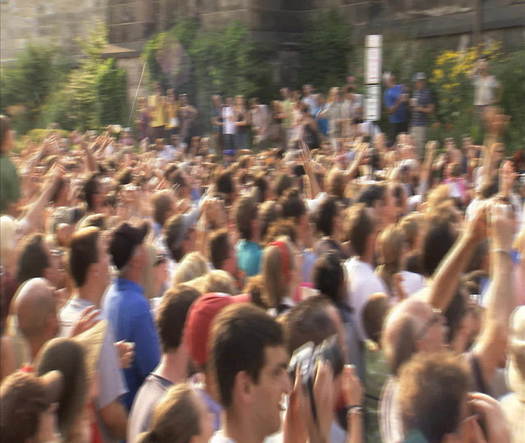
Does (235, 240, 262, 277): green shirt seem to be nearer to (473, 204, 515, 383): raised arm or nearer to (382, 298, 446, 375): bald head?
(473, 204, 515, 383): raised arm

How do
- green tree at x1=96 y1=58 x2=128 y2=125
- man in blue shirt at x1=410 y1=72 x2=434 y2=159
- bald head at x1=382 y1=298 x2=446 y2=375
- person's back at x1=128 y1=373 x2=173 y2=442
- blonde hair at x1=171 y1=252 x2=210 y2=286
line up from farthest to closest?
green tree at x1=96 y1=58 x2=128 y2=125 → man in blue shirt at x1=410 y1=72 x2=434 y2=159 → blonde hair at x1=171 y1=252 x2=210 y2=286 → person's back at x1=128 y1=373 x2=173 y2=442 → bald head at x1=382 y1=298 x2=446 y2=375

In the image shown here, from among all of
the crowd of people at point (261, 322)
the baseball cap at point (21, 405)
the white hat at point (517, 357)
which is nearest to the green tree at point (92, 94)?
the crowd of people at point (261, 322)

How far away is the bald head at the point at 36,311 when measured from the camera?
3805mm

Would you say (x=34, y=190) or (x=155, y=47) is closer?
(x=34, y=190)

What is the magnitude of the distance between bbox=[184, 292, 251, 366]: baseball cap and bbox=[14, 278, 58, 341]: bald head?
572 mm

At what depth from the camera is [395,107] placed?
17.3 metres

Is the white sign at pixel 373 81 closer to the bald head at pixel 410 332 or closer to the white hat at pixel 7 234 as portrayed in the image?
the white hat at pixel 7 234

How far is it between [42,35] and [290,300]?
955 inches

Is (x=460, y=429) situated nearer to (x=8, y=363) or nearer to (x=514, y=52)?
(x=8, y=363)

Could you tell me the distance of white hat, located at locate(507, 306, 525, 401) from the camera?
3.07m

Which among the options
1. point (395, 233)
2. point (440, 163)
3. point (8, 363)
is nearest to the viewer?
point (8, 363)

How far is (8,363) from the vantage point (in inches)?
140

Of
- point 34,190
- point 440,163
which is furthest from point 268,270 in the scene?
point 440,163

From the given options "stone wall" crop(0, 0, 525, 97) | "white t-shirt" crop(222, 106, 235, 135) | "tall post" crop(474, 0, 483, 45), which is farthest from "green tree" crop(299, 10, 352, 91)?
"tall post" crop(474, 0, 483, 45)
